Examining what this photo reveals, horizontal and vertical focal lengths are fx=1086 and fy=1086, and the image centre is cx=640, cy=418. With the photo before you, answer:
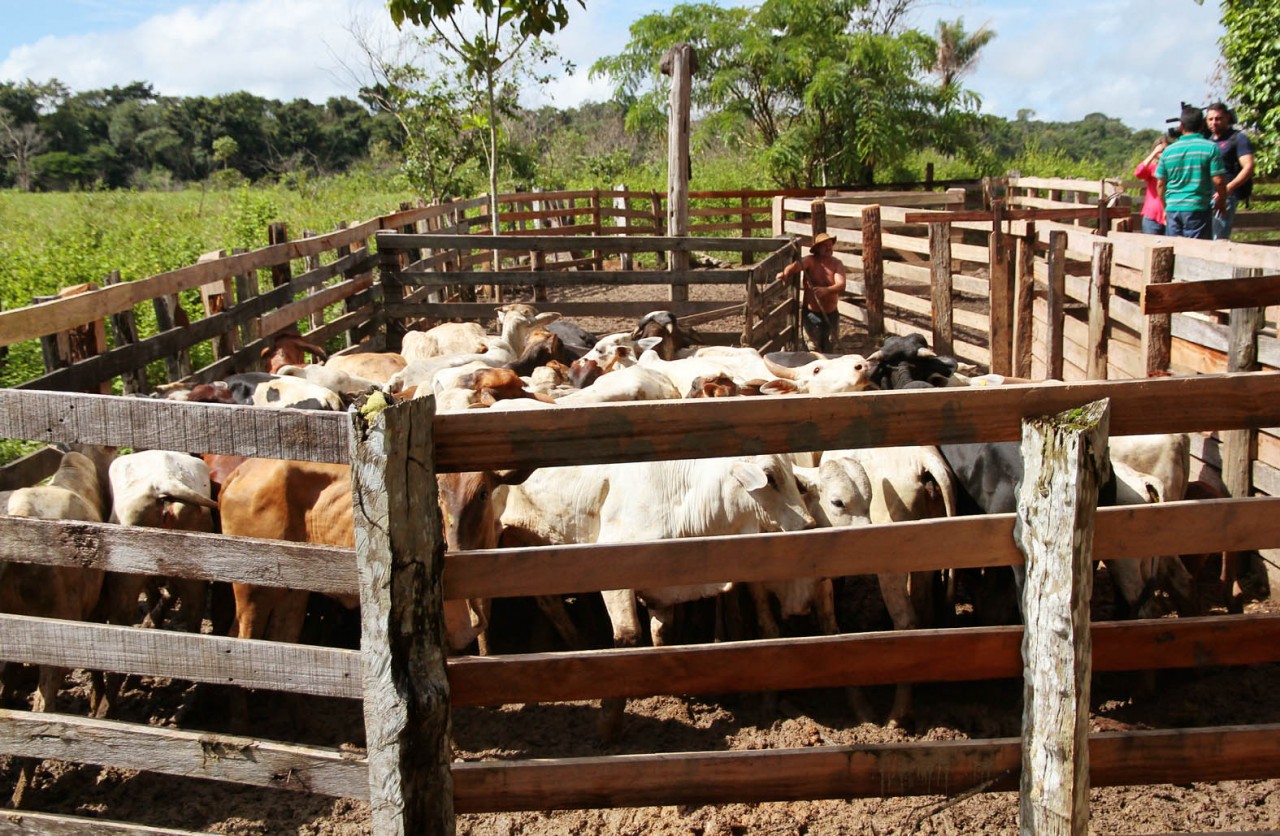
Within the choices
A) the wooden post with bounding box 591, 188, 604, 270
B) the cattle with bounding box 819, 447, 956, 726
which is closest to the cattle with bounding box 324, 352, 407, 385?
the cattle with bounding box 819, 447, 956, 726

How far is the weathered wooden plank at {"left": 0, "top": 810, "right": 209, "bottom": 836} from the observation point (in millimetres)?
3410

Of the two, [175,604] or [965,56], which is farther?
[965,56]

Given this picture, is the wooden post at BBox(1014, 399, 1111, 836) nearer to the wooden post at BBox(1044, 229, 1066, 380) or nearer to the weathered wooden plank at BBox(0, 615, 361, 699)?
the weathered wooden plank at BBox(0, 615, 361, 699)

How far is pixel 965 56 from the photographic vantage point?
42.3 metres

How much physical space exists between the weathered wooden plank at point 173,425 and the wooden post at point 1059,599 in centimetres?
188

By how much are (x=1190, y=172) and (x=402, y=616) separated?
32.4 ft

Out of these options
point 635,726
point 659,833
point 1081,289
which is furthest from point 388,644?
point 1081,289

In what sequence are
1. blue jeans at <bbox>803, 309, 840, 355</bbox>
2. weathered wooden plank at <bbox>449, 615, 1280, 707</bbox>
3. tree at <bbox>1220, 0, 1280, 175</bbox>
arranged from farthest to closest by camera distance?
tree at <bbox>1220, 0, 1280, 175</bbox>
blue jeans at <bbox>803, 309, 840, 355</bbox>
weathered wooden plank at <bbox>449, 615, 1280, 707</bbox>

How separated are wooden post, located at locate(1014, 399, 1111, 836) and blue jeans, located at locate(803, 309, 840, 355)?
9136 mm

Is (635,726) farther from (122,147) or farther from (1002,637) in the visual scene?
(122,147)

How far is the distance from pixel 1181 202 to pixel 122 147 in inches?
2682

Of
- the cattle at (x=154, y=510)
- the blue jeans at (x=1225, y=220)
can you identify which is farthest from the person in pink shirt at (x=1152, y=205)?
the cattle at (x=154, y=510)

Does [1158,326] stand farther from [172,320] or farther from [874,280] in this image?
[172,320]

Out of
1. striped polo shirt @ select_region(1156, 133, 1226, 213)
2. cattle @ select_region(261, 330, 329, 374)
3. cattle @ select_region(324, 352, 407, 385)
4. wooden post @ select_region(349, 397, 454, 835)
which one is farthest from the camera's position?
striped polo shirt @ select_region(1156, 133, 1226, 213)
